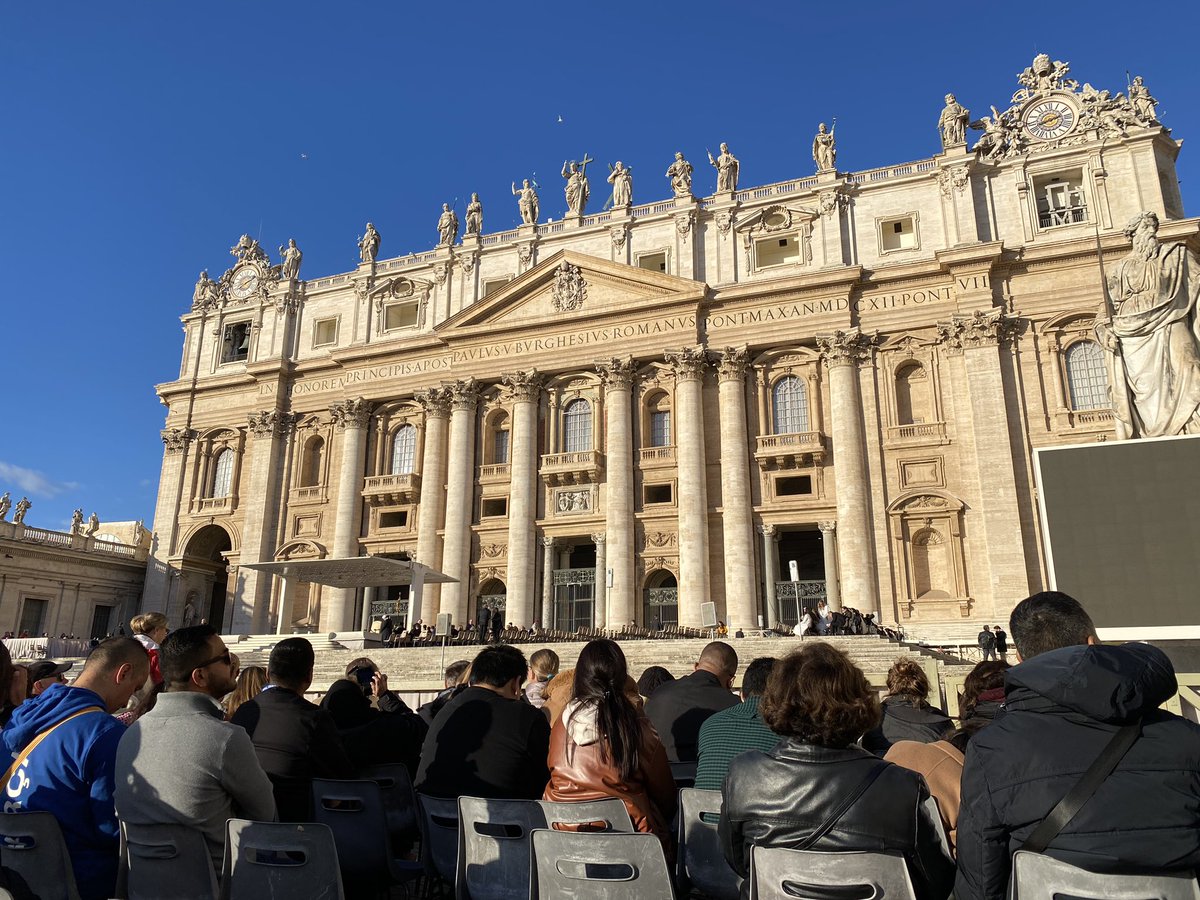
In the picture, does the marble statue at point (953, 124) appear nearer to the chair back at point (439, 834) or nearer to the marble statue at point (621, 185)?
the marble statue at point (621, 185)

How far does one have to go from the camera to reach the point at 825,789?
10.8 feet

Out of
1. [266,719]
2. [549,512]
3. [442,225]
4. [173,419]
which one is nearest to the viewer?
[266,719]

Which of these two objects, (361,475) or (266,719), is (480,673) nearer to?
(266,719)

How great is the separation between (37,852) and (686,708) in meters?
3.84

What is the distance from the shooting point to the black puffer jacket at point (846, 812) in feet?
10.6

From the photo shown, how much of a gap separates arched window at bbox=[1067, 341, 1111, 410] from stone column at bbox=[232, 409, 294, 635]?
31631 mm

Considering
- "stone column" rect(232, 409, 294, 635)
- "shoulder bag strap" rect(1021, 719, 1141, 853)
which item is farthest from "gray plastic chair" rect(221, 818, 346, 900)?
"stone column" rect(232, 409, 294, 635)

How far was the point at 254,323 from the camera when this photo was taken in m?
40.8

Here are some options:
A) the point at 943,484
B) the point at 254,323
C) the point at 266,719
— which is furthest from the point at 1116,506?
the point at 254,323

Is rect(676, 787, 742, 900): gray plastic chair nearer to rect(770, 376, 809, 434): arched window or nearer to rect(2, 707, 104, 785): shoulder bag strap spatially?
rect(2, 707, 104, 785): shoulder bag strap

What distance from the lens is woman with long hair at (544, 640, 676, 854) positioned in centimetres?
447

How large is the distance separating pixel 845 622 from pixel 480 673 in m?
21.3

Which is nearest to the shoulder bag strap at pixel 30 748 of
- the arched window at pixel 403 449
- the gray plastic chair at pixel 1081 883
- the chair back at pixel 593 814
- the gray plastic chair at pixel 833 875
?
the chair back at pixel 593 814

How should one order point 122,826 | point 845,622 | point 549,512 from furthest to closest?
point 549,512, point 845,622, point 122,826
